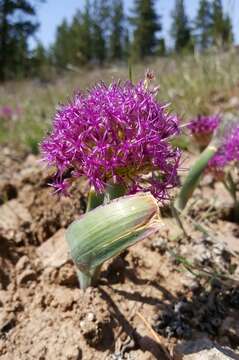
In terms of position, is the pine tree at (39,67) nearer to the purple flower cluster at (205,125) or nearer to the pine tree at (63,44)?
the purple flower cluster at (205,125)

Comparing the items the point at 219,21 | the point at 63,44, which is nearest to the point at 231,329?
the point at 219,21

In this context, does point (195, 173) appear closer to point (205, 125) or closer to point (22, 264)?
point (205, 125)

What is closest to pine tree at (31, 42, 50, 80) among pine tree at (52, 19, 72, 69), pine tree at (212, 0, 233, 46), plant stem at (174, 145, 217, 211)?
pine tree at (212, 0, 233, 46)

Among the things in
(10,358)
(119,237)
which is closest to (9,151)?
(10,358)

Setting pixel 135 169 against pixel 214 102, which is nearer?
pixel 135 169

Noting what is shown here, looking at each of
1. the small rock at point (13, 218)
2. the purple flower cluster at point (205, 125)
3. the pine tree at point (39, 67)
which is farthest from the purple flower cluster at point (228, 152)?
the pine tree at point (39, 67)

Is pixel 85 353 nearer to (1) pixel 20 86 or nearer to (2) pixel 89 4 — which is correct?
(2) pixel 89 4
